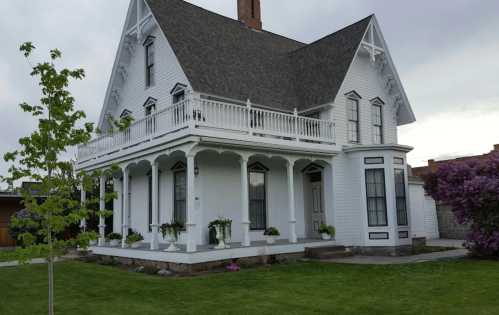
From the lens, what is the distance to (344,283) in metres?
9.98

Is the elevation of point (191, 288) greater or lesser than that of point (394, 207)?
lesser

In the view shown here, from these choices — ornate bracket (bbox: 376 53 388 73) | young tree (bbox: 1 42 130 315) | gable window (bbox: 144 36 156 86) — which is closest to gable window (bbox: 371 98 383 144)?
ornate bracket (bbox: 376 53 388 73)

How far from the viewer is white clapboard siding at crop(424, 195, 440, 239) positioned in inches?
951

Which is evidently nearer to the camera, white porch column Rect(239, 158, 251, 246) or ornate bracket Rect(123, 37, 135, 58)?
white porch column Rect(239, 158, 251, 246)

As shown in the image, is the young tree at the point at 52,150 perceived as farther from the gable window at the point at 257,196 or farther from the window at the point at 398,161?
the window at the point at 398,161

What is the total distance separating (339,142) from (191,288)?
31.8 ft

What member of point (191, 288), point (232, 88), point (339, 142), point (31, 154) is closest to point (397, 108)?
point (339, 142)

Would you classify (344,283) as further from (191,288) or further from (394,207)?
(394,207)

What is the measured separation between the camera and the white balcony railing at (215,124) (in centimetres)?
1341

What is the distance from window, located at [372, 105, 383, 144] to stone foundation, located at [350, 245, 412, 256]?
522 cm

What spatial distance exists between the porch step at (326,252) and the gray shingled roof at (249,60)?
5709 millimetres

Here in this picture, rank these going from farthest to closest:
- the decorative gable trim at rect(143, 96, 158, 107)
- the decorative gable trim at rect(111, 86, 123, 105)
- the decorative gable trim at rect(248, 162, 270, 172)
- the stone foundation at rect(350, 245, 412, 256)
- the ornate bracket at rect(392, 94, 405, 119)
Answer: the decorative gable trim at rect(111, 86, 123, 105) → the ornate bracket at rect(392, 94, 405, 119) → the decorative gable trim at rect(143, 96, 158, 107) → the decorative gable trim at rect(248, 162, 270, 172) → the stone foundation at rect(350, 245, 412, 256)

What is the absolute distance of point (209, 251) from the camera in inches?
505

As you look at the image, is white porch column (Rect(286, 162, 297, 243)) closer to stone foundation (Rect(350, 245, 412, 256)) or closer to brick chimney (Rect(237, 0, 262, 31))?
stone foundation (Rect(350, 245, 412, 256))
